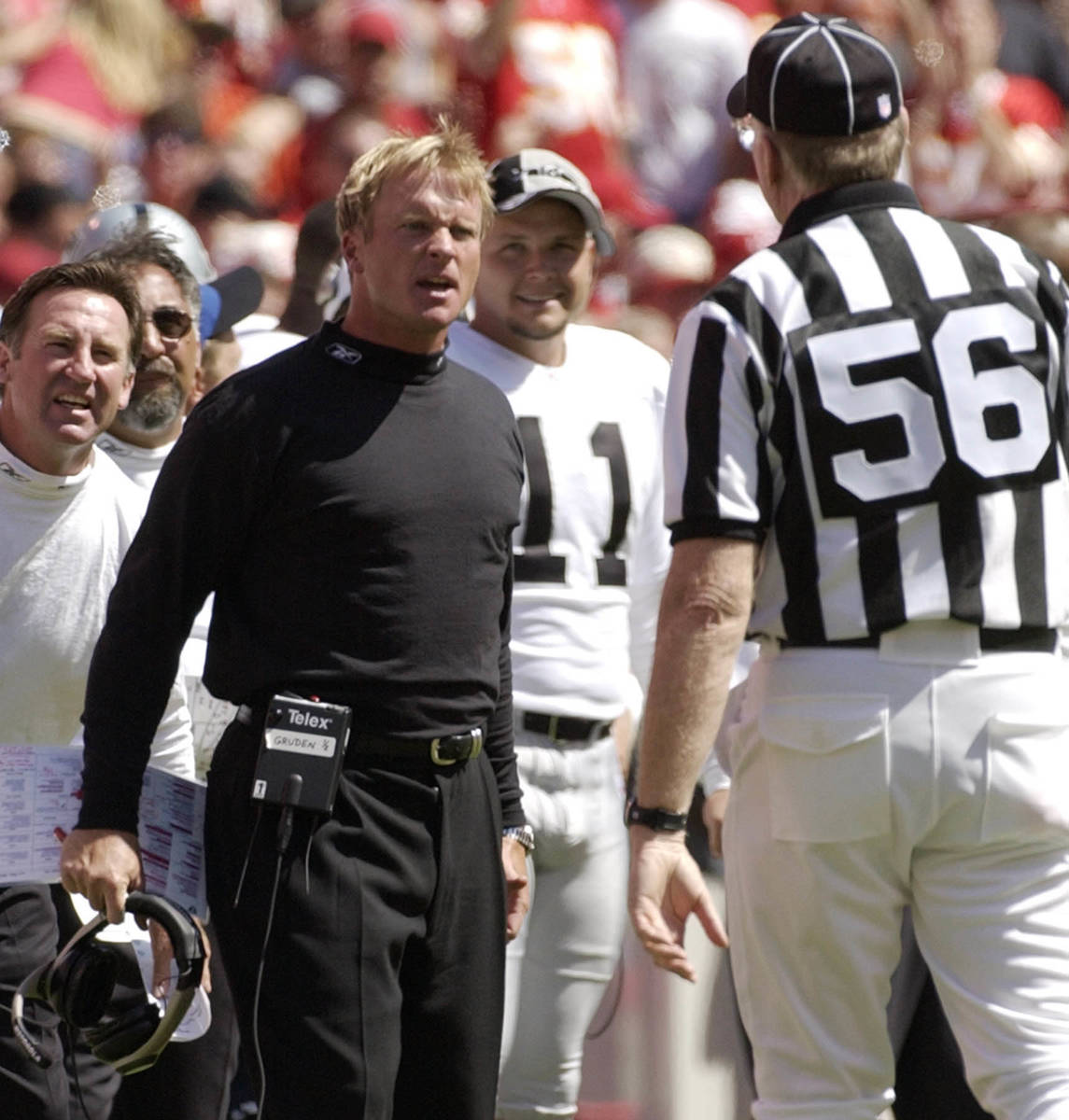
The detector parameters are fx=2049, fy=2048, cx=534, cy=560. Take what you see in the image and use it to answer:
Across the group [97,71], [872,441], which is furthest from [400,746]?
[97,71]

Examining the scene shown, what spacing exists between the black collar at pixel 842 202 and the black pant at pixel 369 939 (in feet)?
3.31

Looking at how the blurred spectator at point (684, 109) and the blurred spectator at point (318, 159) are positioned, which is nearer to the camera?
the blurred spectator at point (318, 159)

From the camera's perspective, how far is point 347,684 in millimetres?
3156

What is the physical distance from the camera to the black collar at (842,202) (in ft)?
10.5

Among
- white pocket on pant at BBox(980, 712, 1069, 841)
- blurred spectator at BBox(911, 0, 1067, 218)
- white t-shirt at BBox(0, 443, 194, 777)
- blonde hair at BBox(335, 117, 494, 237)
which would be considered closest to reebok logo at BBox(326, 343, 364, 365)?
blonde hair at BBox(335, 117, 494, 237)

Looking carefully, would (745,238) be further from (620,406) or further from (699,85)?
(620,406)

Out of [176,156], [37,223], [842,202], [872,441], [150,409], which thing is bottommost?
[872,441]

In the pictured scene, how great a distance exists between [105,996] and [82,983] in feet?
0.18

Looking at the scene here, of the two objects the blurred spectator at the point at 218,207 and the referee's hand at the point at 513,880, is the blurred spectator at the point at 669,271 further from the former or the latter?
the referee's hand at the point at 513,880

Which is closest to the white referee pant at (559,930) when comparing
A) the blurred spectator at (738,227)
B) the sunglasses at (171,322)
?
the sunglasses at (171,322)

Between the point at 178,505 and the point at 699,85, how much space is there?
590 centimetres

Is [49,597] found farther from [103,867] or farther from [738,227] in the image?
[738,227]

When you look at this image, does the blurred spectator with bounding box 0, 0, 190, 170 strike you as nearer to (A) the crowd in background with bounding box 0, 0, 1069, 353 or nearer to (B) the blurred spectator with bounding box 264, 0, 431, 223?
(A) the crowd in background with bounding box 0, 0, 1069, 353

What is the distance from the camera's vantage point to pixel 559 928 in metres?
4.62
